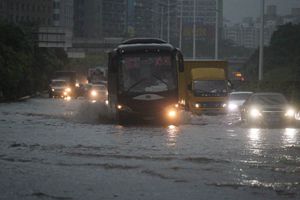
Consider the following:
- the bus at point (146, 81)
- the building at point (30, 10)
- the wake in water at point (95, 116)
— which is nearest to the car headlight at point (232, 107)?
the wake in water at point (95, 116)

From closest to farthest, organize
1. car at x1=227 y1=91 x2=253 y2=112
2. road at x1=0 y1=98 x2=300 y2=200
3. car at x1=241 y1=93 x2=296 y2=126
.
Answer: road at x1=0 y1=98 x2=300 y2=200
car at x1=241 y1=93 x2=296 y2=126
car at x1=227 y1=91 x2=253 y2=112

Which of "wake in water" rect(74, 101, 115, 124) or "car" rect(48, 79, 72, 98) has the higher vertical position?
"wake in water" rect(74, 101, 115, 124)

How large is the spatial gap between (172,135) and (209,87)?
19.8 meters

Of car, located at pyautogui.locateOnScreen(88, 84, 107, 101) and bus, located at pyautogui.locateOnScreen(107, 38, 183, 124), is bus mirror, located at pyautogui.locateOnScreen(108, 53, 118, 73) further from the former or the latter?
car, located at pyautogui.locateOnScreen(88, 84, 107, 101)

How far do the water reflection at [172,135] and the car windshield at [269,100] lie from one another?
4.34 metres

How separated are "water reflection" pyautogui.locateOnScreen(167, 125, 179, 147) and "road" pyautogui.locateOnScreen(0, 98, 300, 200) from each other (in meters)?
0.04

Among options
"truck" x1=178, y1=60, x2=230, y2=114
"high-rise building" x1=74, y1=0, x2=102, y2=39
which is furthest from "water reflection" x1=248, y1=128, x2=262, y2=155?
"high-rise building" x1=74, y1=0, x2=102, y2=39

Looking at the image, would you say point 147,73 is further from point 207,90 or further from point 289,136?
point 207,90

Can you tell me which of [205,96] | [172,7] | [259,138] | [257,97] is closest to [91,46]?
[172,7]

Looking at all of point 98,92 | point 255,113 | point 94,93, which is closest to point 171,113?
point 255,113

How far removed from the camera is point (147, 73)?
30953mm

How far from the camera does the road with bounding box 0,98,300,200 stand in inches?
487

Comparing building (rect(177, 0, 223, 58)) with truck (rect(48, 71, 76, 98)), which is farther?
building (rect(177, 0, 223, 58))

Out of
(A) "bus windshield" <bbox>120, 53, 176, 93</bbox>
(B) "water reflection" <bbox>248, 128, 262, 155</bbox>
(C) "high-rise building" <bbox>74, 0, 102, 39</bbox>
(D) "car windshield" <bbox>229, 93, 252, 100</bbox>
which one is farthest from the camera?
(C) "high-rise building" <bbox>74, 0, 102, 39</bbox>
